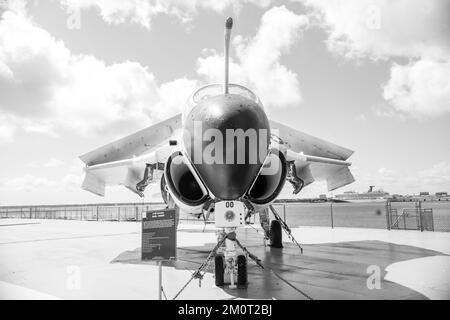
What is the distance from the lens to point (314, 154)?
1252cm

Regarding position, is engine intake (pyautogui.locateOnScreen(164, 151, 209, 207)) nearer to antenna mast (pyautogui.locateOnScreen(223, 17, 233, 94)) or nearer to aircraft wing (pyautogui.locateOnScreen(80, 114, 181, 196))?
antenna mast (pyautogui.locateOnScreen(223, 17, 233, 94))

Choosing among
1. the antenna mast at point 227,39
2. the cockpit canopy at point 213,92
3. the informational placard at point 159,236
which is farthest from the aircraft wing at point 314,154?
the informational placard at point 159,236

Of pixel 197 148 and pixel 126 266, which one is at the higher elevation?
pixel 197 148

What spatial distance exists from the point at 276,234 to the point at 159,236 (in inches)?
303

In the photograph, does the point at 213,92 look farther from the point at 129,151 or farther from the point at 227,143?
the point at 129,151

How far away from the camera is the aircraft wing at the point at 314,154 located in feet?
37.7

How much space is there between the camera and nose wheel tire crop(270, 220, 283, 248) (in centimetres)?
1241

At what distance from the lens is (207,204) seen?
708 centimetres

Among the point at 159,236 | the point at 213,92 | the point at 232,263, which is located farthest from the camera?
the point at 213,92

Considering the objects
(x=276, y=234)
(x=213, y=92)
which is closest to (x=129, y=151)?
(x=213, y=92)
